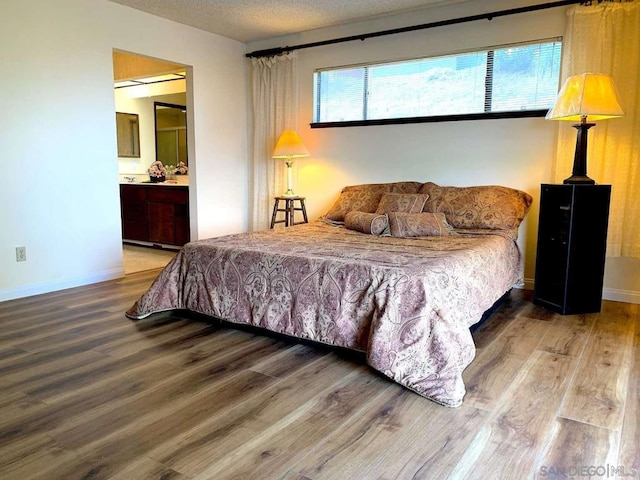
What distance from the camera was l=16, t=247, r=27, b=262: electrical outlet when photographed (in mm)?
3684

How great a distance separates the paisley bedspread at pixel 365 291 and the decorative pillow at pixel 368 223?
0.18m

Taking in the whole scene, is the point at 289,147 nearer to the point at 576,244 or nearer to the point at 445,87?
the point at 445,87

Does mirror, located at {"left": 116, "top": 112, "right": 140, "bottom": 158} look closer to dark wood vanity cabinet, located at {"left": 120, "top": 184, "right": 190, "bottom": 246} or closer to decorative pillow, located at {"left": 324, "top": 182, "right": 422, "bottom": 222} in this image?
dark wood vanity cabinet, located at {"left": 120, "top": 184, "right": 190, "bottom": 246}

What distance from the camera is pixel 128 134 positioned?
21.8 ft

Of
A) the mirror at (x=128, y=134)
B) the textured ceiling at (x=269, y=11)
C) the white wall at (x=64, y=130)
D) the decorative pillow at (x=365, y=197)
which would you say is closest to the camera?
the white wall at (x=64, y=130)

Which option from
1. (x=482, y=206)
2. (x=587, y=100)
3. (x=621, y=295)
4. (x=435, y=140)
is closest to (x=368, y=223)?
(x=482, y=206)

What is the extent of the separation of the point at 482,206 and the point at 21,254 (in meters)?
3.65

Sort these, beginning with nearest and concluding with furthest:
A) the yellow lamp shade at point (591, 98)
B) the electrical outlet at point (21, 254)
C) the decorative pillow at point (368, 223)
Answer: the yellow lamp shade at point (591, 98)
the electrical outlet at point (21, 254)
the decorative pillow at point (368, 223)

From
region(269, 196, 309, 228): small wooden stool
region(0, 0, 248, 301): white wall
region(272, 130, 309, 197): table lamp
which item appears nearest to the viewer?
region(0, 0, 248, 301): white wall

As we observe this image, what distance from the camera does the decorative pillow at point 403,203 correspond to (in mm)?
3971

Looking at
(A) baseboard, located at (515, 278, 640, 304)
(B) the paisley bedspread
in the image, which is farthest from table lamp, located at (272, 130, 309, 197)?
(A) baseboard, located at (515, 278, 640, 304)

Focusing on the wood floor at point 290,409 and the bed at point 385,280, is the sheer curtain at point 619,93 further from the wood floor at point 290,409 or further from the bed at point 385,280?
the wood floor at point 290,409

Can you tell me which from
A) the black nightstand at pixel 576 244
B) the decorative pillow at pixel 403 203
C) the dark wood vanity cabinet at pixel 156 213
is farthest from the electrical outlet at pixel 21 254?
the black nightstand at pixel 576 244

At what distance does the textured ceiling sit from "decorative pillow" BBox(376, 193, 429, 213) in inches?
65.7
